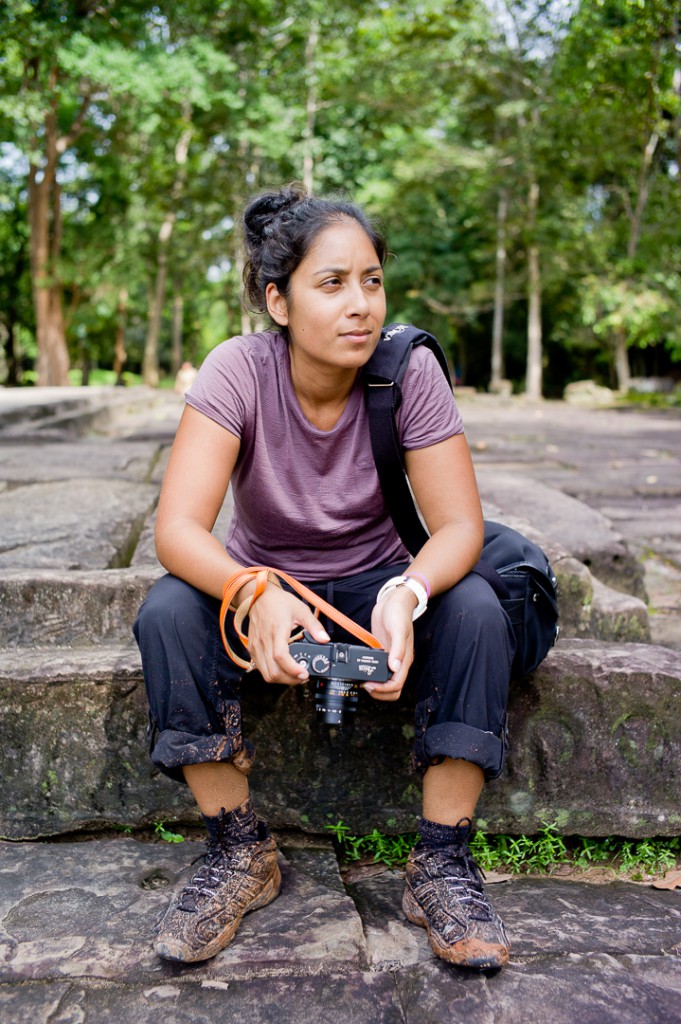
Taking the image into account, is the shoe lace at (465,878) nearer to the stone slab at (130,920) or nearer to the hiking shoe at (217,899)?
the stone slab at (130,920)

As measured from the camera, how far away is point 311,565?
6.95ft

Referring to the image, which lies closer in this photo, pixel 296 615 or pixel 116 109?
pixel 296 615

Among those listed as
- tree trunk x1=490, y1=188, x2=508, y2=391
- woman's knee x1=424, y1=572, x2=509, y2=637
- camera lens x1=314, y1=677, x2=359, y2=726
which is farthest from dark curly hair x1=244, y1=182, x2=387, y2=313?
tree trunk x1=490, y1=188, x2=508, y2=391

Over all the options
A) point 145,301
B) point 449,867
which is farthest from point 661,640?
point 145,301

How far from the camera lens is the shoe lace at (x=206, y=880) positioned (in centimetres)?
169

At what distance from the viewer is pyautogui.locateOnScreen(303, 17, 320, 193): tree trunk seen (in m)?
19.2

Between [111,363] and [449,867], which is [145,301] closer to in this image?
[111,363]

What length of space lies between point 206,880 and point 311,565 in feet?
2.40

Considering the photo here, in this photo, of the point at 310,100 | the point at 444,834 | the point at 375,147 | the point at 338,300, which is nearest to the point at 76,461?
the point at 338,300

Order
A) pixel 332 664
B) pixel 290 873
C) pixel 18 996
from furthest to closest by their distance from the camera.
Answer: pixel 290 873
pixel 332 664
pixel 18 996

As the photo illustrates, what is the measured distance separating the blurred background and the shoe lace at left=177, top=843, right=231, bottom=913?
1023cm

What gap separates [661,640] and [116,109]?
1866 centimetres

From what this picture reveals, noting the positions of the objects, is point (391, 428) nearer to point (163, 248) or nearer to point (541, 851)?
point (541, 851)

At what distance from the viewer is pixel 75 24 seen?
13.3 metres
